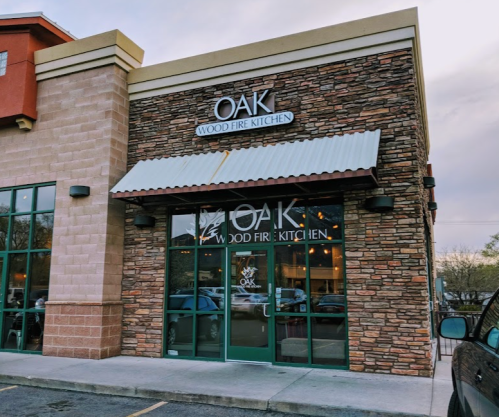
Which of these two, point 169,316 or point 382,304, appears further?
point 169,316

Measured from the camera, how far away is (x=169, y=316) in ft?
31.7

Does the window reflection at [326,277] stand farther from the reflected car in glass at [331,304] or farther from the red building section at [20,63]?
the red building section at [20,63]

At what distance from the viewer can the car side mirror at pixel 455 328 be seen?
11.8ft

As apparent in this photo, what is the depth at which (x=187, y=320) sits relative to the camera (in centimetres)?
947

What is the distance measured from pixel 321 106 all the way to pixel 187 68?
328 cm

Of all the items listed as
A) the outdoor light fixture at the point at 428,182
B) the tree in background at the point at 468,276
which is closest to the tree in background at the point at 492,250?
the tree in background at the point at 468,276

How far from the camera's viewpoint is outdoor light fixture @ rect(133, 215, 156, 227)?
9.84m

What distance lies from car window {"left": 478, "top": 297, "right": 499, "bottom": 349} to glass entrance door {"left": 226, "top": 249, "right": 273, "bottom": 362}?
5452 mm

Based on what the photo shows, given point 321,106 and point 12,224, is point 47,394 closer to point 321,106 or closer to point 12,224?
point 12,224

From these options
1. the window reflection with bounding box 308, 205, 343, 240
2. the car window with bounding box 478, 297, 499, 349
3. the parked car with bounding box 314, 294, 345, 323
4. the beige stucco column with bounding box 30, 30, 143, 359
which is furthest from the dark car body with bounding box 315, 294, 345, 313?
the car window with bounding box 478, 297, 499, 349

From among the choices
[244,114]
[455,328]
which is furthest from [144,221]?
[455,328]

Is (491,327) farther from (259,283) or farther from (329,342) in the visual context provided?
(259,283)

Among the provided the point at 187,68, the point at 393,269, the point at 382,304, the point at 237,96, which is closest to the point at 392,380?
the point at 382,304

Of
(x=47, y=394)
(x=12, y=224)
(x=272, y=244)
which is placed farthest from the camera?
(x=12, y=224)
